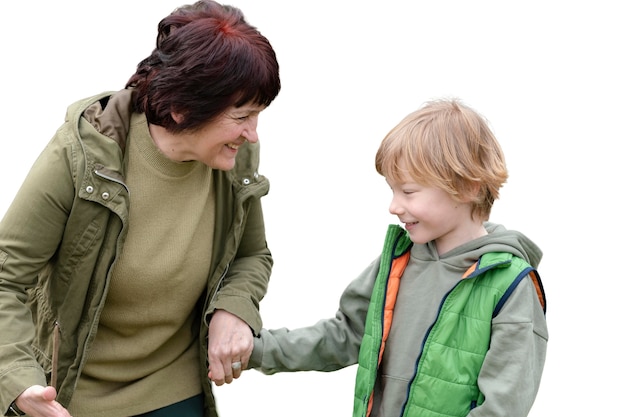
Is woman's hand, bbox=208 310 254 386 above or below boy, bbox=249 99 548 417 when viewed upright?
below

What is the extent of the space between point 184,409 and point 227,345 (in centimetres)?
27

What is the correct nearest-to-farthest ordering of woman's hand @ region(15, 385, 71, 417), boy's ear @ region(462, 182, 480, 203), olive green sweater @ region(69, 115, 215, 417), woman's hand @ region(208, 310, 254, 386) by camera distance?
woman's hand @ region(15, 385, 71, 417), boy's ear @ region(462, 182, 480, 203), olive green sweater @ region(69, 115, 215, 417), woman's hand @ region(208, 310, 254, 386)

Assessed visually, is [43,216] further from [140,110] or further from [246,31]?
[246,31]

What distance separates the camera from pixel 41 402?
135 inches

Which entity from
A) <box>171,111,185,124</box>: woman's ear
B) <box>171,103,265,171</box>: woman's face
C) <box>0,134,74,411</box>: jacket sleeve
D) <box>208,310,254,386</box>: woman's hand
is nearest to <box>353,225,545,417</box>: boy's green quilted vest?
<box>208,310,254,386</box>: woman's hand

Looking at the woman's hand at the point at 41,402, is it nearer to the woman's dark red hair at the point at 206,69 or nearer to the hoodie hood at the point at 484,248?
the woman's dark red hair at the point at 206,69

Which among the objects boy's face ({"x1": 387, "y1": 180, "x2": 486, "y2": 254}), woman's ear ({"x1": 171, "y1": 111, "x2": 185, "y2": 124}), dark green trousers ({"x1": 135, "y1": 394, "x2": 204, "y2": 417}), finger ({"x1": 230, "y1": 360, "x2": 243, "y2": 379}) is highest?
woman's ear ({"x1": 171, "y1": 111, "x2": 185, "y2": 124})

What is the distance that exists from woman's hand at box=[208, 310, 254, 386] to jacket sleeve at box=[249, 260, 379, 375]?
53 millimetres

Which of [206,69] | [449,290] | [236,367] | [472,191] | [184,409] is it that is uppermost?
[206,69]

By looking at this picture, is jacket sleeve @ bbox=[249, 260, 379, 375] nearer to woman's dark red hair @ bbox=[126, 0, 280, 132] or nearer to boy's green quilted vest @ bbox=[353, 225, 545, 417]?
boy's green quilted vest @ bbox=[353, 225, 545, 417]

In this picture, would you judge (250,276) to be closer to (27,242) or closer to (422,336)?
(422,336)

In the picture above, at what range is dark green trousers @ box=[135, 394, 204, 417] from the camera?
3.87 meters

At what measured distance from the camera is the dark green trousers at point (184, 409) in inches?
152

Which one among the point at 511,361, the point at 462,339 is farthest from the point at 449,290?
the point at 511,361
